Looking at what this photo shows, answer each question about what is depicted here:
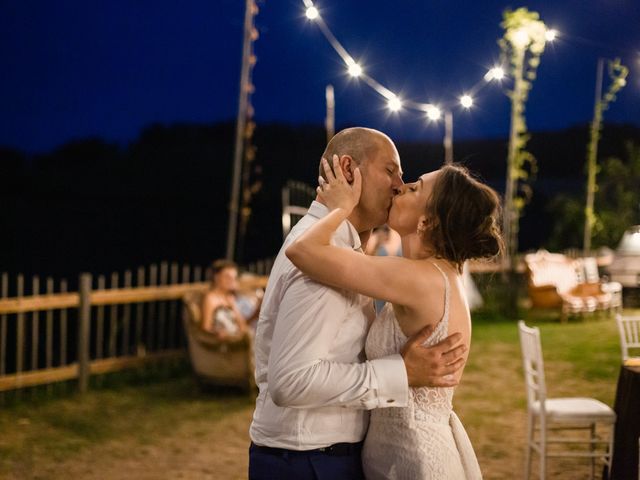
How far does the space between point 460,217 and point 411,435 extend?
0.58m

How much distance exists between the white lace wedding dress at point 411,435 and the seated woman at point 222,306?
208 inches

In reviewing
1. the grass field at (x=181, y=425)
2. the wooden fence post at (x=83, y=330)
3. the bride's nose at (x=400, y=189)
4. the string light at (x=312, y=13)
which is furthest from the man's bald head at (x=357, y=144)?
the wooden fence post at (x=83, y=330)

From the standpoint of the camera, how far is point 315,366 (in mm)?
1692

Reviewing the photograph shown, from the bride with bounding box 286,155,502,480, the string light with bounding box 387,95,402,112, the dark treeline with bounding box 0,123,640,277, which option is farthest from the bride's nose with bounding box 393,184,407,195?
the dark treeline with bounding box 0,123,640,277

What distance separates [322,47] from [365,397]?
5722 mm

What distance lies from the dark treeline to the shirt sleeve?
35.0ft

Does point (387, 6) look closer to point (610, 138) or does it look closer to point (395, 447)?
point (395, 447)

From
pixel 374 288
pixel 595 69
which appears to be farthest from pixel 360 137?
pixel 595 69

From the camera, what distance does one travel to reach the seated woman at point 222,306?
7.41 meters

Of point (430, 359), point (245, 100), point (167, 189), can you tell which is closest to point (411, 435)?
point (430, 359)

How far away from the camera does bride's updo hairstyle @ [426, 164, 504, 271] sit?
207 cm

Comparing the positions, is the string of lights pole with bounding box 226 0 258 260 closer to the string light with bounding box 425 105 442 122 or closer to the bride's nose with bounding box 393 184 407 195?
the string light with bounding box 425 105 442 122

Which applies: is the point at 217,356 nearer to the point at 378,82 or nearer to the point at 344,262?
the point at 378,82

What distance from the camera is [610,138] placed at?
18.1 metres
